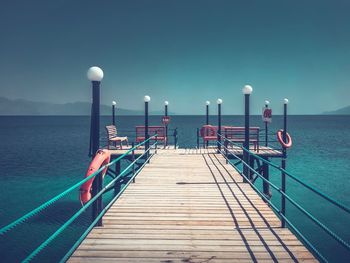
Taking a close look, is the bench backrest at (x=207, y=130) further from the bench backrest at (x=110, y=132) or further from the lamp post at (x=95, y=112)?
the lamp post at (x=95, y=112)

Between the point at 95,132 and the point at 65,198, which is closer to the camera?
the point at 95,132

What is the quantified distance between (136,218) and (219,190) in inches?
102

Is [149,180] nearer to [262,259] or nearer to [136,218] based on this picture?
[136,218]

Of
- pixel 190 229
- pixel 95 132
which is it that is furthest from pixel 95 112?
pixel 190 229

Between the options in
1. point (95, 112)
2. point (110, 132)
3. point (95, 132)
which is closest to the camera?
point (95, 132)

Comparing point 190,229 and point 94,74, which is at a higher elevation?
point 94,74

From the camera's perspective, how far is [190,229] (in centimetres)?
459

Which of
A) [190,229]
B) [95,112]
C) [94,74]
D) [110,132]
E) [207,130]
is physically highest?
[94,74]

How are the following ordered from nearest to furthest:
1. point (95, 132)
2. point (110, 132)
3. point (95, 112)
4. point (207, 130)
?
point (95, 132)
point (95, 112)
point (110, 132)
point (207, 130)

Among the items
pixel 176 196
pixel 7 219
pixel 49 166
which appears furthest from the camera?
pixel 49 166

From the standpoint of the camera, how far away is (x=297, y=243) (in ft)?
13.3

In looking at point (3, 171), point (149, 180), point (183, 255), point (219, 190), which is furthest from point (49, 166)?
point (183, 255)

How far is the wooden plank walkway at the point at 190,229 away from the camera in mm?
3734

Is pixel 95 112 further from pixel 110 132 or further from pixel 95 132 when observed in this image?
pixel 110 132
